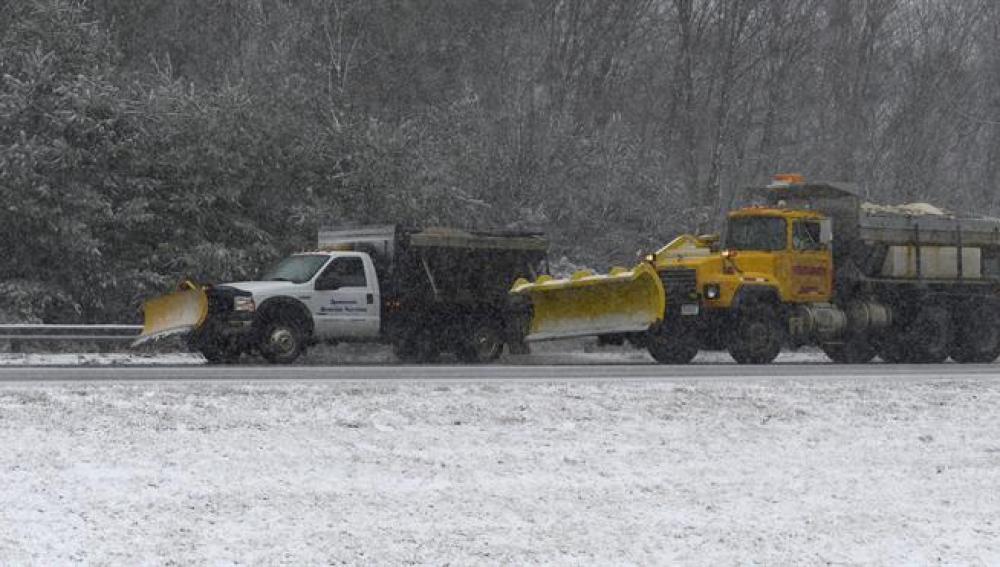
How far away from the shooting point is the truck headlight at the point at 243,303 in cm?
2320

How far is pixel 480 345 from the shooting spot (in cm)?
2620

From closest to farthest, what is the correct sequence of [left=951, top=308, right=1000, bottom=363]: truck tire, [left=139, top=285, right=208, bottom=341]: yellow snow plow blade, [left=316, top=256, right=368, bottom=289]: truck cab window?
[left=139, top=285, right=208, bottom=341]: yellow snow plow blade, [left=316, top=256, right=368, bottom=289]: truck cab window, [left=951, top=308, right=1000, bottom=363]: truck tire

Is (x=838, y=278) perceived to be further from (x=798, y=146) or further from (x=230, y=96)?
(x=798, y=146)

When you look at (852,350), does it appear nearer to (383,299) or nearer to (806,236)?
(806,236)

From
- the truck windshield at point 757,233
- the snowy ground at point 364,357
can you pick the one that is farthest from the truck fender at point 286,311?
the truck windshield at point 757,233

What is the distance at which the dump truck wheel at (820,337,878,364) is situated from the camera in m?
28.5

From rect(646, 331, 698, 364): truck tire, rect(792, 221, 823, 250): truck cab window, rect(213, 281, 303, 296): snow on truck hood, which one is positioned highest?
rect(792, 221, 823, 250): truck cab window

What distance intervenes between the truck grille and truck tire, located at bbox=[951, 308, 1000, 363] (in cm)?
692

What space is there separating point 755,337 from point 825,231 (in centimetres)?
240

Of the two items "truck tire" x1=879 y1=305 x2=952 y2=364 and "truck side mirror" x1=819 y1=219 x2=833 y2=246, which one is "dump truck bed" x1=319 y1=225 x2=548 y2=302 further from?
"truck tire" x1=879 y1=305 x2=952 y2=364

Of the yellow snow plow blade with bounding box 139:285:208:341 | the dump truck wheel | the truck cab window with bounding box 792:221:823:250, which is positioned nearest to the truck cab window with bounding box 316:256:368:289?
the yellow snow plow blade with bounding box 139:285:208:341

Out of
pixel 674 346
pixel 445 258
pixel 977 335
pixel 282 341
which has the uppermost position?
pixel 445 258

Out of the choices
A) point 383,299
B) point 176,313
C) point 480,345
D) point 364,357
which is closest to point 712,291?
point 480,345

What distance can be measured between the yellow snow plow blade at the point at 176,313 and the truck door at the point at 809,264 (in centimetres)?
1015
